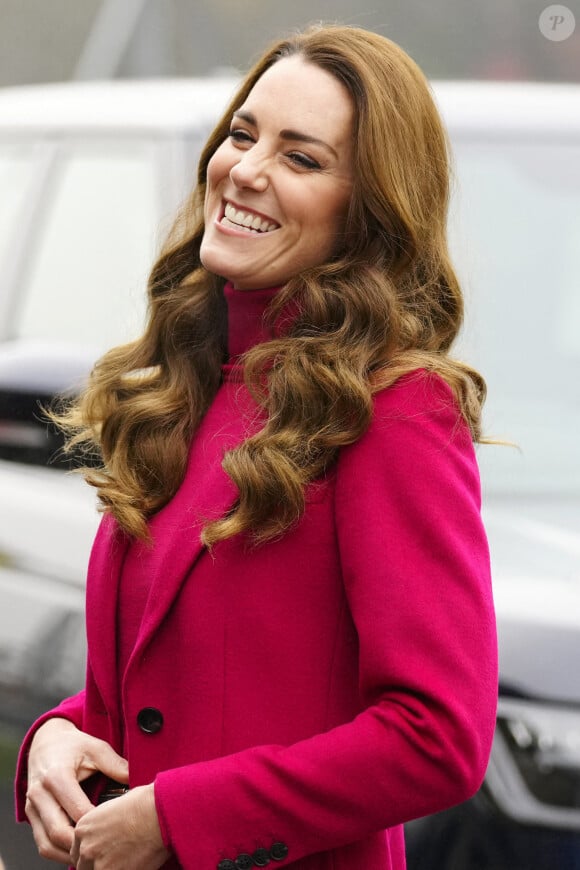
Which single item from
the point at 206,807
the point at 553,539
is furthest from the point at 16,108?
the point at 206,807

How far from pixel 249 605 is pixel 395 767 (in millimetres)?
264

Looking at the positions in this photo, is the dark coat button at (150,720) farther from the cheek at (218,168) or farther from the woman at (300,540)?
the cheek at (218,168)

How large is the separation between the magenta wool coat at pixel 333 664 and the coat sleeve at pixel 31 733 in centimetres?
25

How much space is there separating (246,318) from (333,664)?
53 centimetres

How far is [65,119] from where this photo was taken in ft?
12.7

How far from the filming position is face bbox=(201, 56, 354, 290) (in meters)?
1.99

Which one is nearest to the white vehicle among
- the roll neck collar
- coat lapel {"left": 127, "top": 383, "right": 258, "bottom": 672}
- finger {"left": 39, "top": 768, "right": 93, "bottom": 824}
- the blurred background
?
the blurred background

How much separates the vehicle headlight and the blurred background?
1186mm

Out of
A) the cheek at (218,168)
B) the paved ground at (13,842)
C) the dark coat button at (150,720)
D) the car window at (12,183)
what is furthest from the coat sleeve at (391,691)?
the car window at (12,183)

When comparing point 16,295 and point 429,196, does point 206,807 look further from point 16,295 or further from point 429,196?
point 16,295

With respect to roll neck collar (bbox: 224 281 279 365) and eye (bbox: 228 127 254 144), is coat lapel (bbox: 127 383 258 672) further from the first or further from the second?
eye (bbox: 228 127 254 144)

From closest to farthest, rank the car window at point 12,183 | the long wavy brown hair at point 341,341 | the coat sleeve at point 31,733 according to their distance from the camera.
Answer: the long wavy brown hair at point 341,341
the coat sleeve at point 31,733
the car window at point 12,183

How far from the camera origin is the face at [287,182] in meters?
1.99

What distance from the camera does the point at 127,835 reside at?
5.80ft
